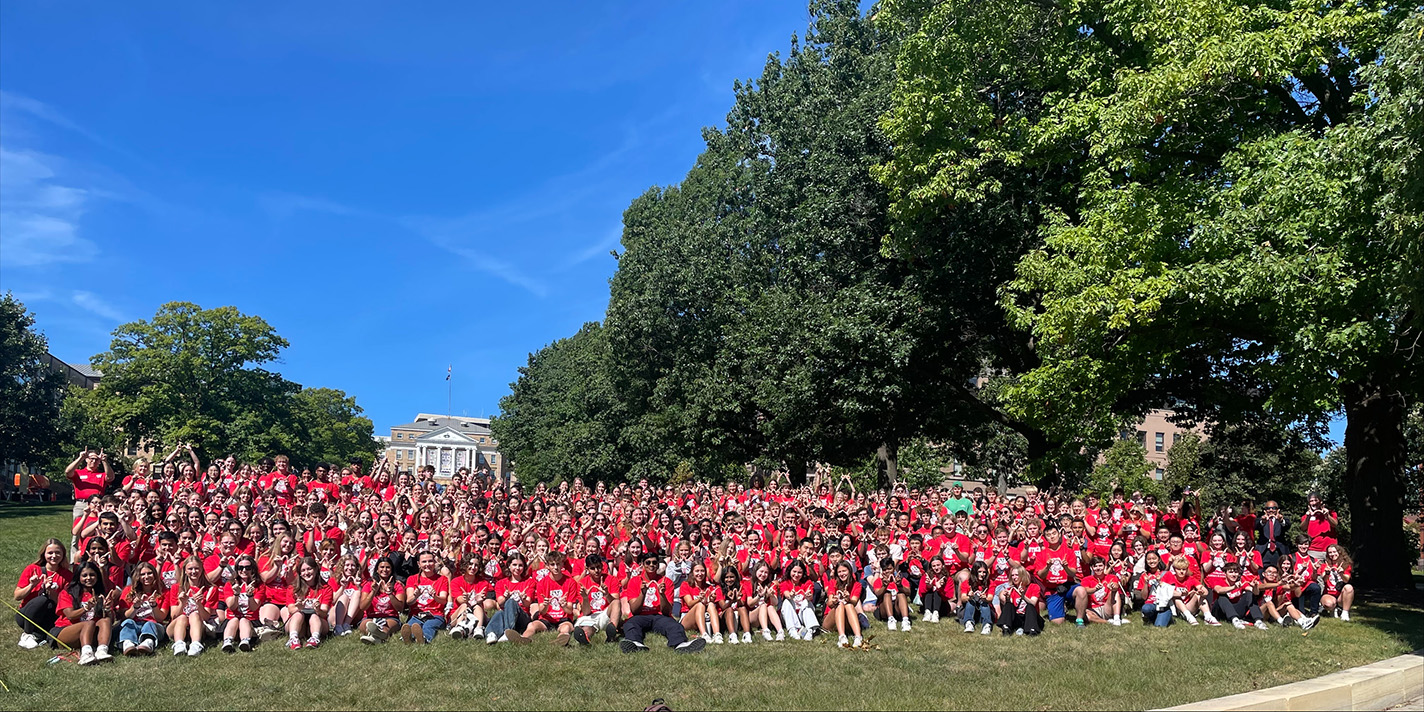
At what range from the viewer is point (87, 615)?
11.1m

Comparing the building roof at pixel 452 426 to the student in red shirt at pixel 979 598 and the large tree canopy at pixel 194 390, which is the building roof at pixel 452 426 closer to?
the large tree canopy at pixel 194 390

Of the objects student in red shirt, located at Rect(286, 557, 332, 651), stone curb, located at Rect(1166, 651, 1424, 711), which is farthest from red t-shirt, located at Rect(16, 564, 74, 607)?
stone curb, located at Rect(1166, 651, 1424, 711)

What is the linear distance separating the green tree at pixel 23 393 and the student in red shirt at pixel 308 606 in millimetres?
49860

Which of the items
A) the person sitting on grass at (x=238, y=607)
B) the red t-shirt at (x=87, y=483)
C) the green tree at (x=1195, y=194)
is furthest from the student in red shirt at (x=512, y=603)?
the green tree at (x=1195, y=194)

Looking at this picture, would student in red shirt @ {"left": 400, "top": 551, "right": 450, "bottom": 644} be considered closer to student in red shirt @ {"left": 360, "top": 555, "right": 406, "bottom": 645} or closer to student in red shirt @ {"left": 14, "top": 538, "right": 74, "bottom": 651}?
student in red shirt @ {"left": 360, "top": 555, "right": 406, "bottom": 645}

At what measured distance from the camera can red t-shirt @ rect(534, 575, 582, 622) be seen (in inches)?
480

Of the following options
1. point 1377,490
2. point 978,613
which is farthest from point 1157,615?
point 1377,490

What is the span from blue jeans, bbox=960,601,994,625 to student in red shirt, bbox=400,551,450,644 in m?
6.41

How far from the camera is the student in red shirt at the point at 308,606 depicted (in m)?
11.5

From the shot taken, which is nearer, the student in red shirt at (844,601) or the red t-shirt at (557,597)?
the student in red shirt at (844,601)

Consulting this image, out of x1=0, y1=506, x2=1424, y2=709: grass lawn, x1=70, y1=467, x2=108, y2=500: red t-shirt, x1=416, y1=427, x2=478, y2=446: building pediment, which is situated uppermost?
x1=416, y1=427, x2=478, y2=446: building pediment

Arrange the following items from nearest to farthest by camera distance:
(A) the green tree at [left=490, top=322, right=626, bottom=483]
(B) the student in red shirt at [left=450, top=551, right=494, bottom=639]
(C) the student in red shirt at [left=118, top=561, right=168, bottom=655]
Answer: (C) the student in red shirt at [left=118, top=561, right=168, bottom=655], (B) the student in red shirt at [left=450, top=551, right=494, bottom=639], (A) the green tree at [left=490, top=322, right=626, bottom=483]

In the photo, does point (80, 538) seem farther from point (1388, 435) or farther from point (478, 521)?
point (1388, 435)

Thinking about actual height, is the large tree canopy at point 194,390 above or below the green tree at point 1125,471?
above
